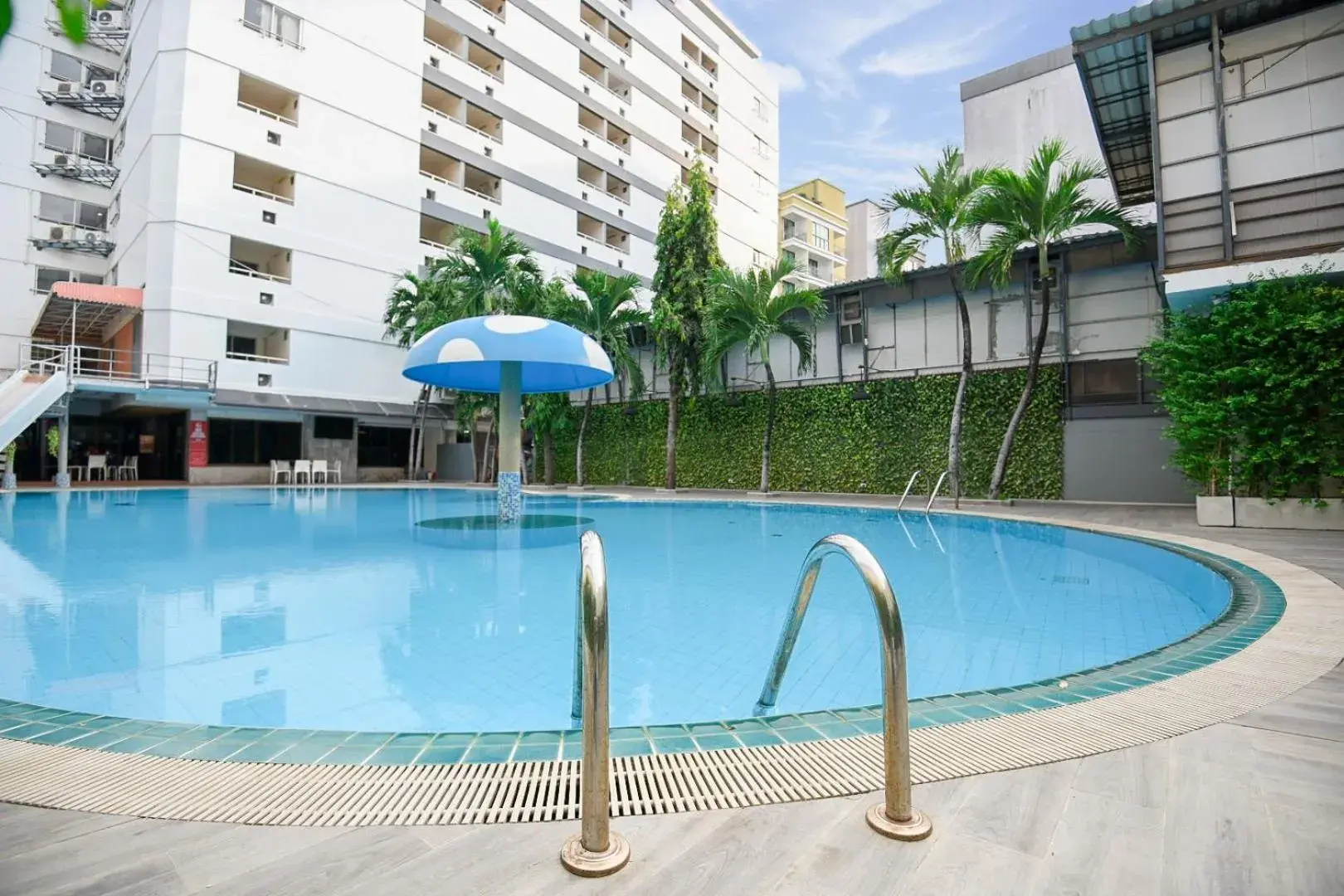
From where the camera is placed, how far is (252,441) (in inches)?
929

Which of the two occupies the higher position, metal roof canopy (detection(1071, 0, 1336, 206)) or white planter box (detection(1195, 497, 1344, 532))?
metal roof canopy (detection(1071, 0, 1336, 206))

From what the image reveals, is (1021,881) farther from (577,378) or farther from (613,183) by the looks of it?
(613,183)

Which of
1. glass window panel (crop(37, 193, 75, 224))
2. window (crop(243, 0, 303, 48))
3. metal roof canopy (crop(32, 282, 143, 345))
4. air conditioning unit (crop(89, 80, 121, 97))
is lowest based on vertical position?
metal roof canopy (crop(32, 282, 143, 345))

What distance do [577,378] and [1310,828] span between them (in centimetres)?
1356

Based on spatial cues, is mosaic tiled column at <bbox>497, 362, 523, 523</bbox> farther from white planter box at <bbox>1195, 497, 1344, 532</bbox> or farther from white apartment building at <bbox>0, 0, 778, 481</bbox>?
white apartment building at <bbox>0, 0, 778, 481</bbox>

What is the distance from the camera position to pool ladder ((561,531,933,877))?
6.02 feet

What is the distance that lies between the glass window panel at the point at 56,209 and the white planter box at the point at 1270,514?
3587cm

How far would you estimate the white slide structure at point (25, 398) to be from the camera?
52.2 feet

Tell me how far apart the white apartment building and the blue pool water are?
13.7 m

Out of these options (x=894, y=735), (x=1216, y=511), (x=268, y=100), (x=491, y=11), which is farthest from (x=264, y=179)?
→ (x=894, y=735)

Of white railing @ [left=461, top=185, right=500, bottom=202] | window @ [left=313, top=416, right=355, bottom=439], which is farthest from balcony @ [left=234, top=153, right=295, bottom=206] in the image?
window @ [left=313, top=416, right=355, bottom=439]

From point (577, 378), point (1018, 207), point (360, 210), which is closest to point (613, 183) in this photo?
point (360, 210)

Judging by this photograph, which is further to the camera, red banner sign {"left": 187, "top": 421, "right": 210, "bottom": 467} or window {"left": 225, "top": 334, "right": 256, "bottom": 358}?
window {"left": 225, "top": 334, "right": 256, "bottom": 358}

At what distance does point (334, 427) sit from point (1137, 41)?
82.3 feet
